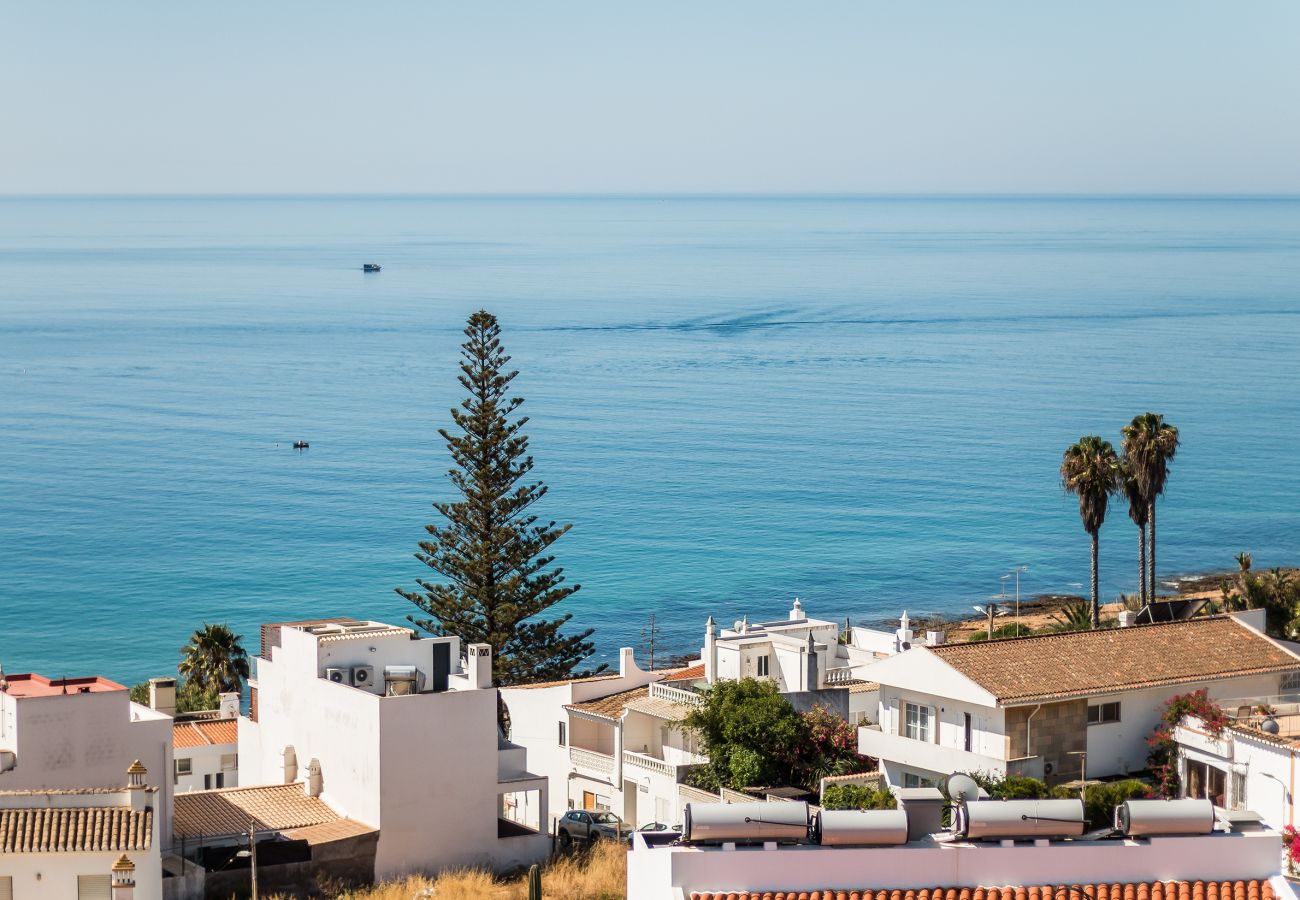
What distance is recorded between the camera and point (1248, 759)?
2517 centimetres

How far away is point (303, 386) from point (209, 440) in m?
21.9

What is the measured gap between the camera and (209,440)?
101625 millimetres

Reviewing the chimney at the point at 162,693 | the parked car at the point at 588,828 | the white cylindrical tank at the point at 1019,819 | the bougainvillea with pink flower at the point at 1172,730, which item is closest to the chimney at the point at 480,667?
the parked car at the point at 588,828

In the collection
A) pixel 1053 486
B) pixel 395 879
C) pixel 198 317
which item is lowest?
pixel 395 879

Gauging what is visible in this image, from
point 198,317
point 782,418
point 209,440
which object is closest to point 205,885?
point 209,440

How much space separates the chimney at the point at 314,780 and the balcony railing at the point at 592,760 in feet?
26.1

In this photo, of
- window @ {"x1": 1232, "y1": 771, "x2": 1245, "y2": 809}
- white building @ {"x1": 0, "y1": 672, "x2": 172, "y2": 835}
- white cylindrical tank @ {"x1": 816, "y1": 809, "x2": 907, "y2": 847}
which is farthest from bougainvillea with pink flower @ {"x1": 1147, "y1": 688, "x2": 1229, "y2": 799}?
white building @ {"x1": 0, "y1": 672, "x2": 172, "y2": 835}

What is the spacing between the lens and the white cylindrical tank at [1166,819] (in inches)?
536

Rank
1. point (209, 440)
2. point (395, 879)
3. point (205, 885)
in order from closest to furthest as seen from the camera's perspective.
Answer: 1. point (205, 885)
2. point (395, 879)
3. point (209, 440)

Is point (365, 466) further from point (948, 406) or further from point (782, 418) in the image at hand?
point (948, 406)

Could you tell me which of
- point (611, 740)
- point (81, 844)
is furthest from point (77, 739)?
point (611, 740)

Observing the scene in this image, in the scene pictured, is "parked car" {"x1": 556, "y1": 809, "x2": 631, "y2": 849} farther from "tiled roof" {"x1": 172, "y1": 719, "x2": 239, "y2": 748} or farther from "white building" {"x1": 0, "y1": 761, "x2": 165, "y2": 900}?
"white building" {"x1": 0, "y1": 761, "x2": 165, "y2": 900}

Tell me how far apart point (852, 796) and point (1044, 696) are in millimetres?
3741

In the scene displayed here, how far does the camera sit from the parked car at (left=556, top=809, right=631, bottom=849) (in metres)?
31.5
